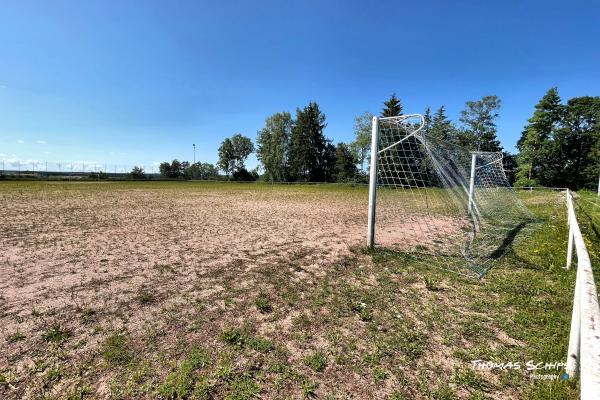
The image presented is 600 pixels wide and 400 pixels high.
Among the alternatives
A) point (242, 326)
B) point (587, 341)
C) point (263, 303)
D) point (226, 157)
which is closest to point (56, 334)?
point (242, 326)

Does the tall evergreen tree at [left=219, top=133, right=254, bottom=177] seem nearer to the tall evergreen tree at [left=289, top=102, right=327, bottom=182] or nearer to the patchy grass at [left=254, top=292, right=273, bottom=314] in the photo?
the tall evergreen tree at [left=289, top=102, right=327, bottom=182]

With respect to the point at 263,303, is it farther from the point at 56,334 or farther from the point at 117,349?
the point at 56,334

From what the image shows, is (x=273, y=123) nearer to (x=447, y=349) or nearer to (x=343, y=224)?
(x=343, y=224)

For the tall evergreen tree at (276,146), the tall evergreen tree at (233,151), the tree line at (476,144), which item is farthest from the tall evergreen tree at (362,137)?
the tall evergreen tree at (233,151)

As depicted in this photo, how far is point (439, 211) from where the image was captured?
13.5m

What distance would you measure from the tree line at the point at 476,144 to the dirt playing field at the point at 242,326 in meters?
27.7

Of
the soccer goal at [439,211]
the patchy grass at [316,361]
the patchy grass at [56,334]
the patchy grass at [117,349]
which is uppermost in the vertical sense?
the soccer goal at [439,211]

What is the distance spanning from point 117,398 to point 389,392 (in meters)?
2.26

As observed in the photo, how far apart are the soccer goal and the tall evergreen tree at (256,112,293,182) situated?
43.0 meters

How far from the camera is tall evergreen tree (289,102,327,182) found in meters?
53.3

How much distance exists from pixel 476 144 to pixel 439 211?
134 feet

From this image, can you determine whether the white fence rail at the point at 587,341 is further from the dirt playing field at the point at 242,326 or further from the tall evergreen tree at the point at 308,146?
the tall evergreen tree at the point at 308,146

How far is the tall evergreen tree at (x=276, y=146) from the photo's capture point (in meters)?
56.2

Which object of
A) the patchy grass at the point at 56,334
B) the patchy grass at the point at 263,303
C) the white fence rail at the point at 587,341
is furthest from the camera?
the patchy grass at the point at 263,303
